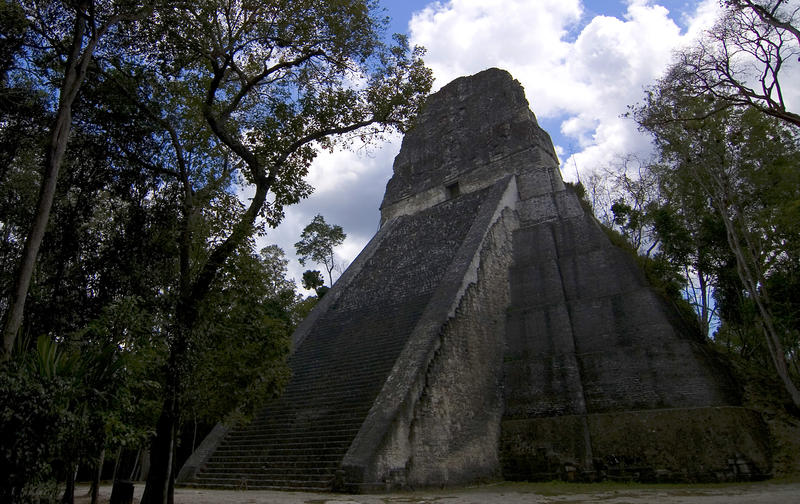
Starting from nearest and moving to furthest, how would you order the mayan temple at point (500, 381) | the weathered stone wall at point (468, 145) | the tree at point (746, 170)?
the mayan temple at point (500, 381), the tree at point (746, 170), the weathered stone wall at point (468, 145)

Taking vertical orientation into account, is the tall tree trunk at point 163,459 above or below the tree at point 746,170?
below

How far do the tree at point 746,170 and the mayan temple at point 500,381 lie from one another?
2.04 m

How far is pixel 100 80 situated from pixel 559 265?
9846mm

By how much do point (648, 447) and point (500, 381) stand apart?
290cm

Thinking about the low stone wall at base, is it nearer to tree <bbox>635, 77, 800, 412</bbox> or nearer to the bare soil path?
the bare soil path

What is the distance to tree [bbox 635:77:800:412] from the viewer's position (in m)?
10.0

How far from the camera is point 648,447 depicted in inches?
317

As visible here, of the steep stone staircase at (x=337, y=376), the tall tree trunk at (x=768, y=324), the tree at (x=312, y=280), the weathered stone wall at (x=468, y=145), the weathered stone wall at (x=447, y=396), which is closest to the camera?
the weathered stone wall at (x=447, y=396)

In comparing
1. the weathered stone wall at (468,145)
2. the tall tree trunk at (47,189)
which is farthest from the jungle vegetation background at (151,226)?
the weathered stone wall at (468,145)

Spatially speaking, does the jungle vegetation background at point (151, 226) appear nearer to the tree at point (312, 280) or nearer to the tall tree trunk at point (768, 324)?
the tall tree trunk at point (768, 324)

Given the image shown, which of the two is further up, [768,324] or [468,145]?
[468,145]

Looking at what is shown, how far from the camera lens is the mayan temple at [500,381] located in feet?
25.5

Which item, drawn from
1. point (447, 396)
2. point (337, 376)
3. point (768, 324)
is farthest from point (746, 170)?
point (337, 376)

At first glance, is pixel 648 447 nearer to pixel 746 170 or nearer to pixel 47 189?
pixel 746 170
